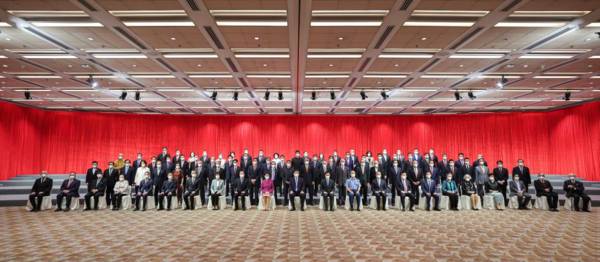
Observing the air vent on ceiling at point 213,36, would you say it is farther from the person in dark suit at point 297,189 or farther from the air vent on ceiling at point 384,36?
the person in dark suit at point 297,189

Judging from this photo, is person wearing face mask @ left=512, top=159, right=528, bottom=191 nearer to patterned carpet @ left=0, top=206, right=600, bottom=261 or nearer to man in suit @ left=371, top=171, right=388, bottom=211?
patterned carpet @ left=0, top=206, right=600, bottom=261

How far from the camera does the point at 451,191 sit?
9.11m

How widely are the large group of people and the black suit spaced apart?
0.07ft

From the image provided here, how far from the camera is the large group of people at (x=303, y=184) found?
8836 mm

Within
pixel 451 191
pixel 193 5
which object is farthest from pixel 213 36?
pixel 451 191

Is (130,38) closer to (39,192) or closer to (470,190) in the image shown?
(39,192)

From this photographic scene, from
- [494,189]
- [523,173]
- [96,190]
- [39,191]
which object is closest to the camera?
[39,191]

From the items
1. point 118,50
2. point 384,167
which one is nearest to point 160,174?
point 118,50

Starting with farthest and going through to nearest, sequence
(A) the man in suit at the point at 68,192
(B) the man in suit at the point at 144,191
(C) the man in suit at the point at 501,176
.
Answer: (C) the man in suit at the point at 501,176, (B) the man in suit at the point at 144,191, (A) the man in suit at the point at 68,192

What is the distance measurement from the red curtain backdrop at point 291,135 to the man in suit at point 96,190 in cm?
829

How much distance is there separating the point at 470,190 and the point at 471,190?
3 cm

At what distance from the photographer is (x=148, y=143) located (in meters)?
17.2

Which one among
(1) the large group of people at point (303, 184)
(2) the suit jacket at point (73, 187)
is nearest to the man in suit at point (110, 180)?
(1) the large group of people at point (303, 184)

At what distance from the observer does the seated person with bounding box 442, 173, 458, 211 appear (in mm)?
8867
